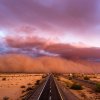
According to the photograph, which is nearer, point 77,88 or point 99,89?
point 99,89

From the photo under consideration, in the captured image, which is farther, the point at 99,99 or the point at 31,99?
the point at 99,99

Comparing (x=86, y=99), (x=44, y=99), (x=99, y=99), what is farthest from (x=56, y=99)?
(x=99, y=99)

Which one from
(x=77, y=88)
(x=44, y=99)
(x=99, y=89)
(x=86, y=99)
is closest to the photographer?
(x=44, y=99)

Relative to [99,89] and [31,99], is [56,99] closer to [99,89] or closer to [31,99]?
[31,99]

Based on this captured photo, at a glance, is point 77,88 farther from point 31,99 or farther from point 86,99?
point 31,99

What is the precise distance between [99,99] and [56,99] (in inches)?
345

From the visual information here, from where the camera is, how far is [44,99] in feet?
109

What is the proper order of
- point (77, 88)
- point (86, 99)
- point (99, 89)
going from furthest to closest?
1. point (77, 88)
2. point (99, 89)
3. point (86, 99)

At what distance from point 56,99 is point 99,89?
85.4 ft

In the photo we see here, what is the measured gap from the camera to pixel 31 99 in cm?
3378

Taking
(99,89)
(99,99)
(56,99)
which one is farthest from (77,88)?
(56,99)

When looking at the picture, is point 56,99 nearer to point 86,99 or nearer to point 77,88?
point 86,99

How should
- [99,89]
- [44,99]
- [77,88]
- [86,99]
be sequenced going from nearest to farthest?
[44,99]
[86,99]
[99,89]
[77,88]

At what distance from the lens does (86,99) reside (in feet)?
123
